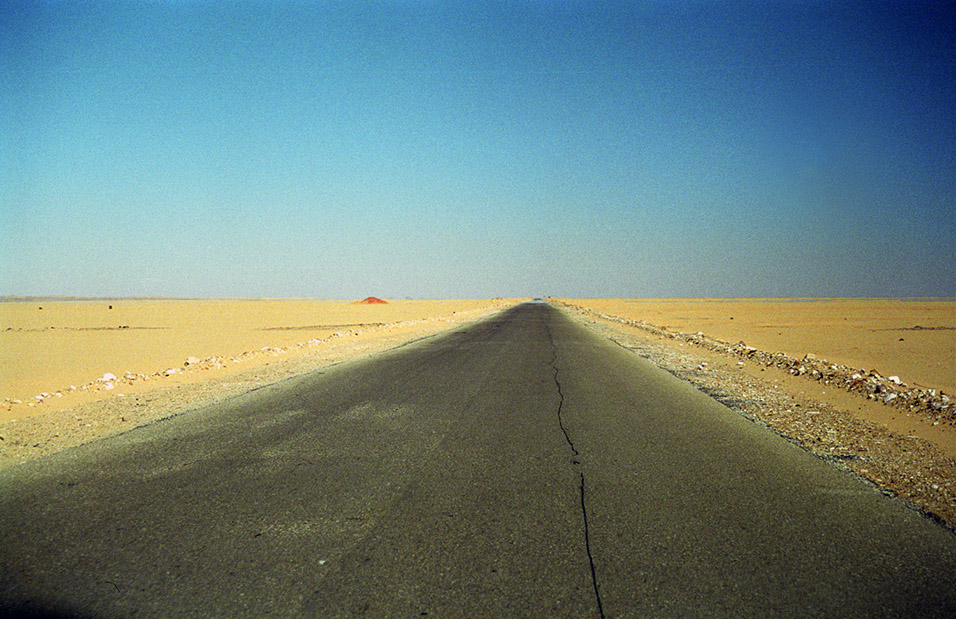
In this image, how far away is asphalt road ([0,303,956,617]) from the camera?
107 inches

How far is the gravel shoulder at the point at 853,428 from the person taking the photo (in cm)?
454

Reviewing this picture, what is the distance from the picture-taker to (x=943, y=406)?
7.26 m

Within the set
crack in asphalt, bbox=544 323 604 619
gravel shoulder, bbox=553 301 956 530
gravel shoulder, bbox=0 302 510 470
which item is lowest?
gravel shoulder, bbox=553 301 956 530

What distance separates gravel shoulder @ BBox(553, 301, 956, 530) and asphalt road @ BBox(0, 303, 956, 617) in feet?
1.53

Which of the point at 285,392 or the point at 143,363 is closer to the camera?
the point at 285,392

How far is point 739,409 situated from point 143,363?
53.1 ft

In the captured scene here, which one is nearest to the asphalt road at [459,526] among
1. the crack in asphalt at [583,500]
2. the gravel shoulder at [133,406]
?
the crack in asphalt at [583,500]

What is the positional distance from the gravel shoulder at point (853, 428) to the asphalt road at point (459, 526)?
0.47 metres

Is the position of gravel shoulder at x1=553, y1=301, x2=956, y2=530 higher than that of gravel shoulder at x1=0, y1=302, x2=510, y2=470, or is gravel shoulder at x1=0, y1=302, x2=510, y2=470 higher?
gravel shoulder at x1=0, y1=302, x2=510, y2=470

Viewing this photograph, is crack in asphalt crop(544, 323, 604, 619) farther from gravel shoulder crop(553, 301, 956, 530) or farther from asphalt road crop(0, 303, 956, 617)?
gravel shoulder crop(553, 301, 956, 530)

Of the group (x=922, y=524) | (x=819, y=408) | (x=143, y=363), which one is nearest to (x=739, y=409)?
(x=819, y=408)

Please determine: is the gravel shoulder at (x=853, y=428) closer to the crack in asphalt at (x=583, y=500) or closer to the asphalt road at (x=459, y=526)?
the asphalt road at (x=459, y=526)

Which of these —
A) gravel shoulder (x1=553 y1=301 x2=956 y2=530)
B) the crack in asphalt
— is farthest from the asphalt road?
gravel shoulder (x1=553 y1=301 x2=956 y2=530)

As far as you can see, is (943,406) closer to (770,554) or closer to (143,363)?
(770,554)
